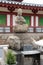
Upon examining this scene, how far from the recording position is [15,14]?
1869 cm

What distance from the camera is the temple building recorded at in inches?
692

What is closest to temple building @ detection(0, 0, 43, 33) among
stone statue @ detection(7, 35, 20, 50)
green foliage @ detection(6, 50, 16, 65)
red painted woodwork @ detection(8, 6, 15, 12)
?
red painted woodwork @ detection(8, 6, 15, 12)

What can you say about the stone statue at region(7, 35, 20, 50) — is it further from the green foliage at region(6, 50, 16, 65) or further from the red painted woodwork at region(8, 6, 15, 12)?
the red painted woodwork at region(8, 6, 15, 12)

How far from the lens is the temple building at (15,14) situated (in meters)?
17.6

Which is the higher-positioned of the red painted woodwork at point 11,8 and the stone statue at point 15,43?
the red painted woodwork at point 11,8

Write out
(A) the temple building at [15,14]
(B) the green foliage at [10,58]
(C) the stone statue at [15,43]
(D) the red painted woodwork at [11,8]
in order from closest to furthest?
(B) the green foliage at [10,58]
(C) the stone statue at [15,43]
(A) the temple building at [15,14]
(D) the red painted woodwork at [11,8]

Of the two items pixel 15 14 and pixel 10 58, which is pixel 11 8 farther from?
pixel 10 58

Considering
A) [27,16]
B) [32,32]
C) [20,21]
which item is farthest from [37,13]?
[20,21]

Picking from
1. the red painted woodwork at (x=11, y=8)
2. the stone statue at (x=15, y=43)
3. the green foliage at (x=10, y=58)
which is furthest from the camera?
the red painted woodwork at (x=11, y=8)

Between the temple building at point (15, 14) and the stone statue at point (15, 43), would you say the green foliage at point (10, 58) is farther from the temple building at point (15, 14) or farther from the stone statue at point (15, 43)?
the temple building at point (15, 14)

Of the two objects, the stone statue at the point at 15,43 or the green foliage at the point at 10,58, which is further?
the stone statue at the point at 15,43

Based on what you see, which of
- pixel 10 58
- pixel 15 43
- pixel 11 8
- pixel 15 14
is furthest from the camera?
pixel 15 14

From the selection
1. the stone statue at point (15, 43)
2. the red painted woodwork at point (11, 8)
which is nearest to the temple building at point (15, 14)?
the red painted woodwork at point (11, 8)

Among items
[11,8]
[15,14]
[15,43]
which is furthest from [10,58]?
[15,14]
